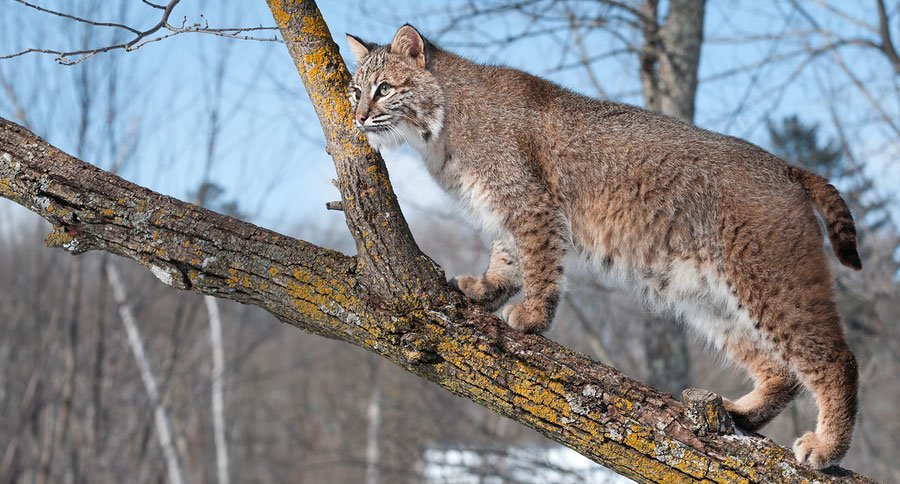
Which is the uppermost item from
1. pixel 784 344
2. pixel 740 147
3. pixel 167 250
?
pixel 740 147

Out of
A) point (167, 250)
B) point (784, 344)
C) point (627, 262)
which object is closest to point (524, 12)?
point (627, 262)

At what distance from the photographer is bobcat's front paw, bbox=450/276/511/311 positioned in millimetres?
4281

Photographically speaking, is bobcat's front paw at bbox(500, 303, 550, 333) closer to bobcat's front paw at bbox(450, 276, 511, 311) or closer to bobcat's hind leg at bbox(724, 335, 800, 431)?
bobcat's front paw at bbox(450, 276, 511, 311)

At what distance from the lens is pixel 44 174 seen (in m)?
3.15

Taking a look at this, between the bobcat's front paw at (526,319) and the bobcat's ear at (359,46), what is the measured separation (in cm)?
187

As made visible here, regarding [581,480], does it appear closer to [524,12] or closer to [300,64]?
[524,12]

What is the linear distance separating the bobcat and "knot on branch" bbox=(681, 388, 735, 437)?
604mm

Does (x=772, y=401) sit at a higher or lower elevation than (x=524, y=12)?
lower

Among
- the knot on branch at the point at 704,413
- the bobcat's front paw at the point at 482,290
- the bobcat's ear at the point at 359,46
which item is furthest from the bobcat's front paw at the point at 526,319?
the bobcat's ear at the point at 359,46

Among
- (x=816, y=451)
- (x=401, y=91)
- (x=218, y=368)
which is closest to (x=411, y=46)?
(x=401, y=91)

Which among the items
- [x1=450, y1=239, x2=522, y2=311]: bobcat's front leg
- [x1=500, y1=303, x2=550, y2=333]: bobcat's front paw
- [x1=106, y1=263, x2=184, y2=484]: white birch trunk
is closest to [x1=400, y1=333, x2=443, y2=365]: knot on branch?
[x1=500, y1=303, x2=550, y2=333]: bobcat's front paw

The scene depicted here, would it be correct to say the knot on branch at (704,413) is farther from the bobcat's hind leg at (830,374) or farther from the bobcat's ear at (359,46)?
the bobcat's ear at (359,46)

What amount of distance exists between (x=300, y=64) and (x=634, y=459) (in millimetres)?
2041

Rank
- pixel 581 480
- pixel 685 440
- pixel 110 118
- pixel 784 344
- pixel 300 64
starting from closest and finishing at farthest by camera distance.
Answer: pixel 685 440
pixel 300 64
pixel 784 344
pixel 581 480
pixel 110 118
